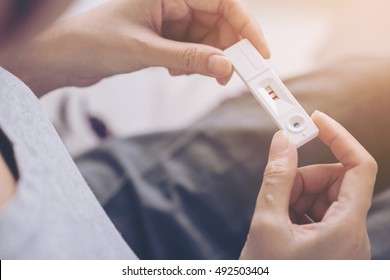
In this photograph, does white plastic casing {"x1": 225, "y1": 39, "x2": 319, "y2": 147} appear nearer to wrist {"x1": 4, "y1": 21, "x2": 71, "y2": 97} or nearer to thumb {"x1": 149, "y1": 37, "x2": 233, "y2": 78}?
thumb {"x1": 149, "y1": 37, "x2": 233, "y2": 78}

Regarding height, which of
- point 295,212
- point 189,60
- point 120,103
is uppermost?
point 189,60

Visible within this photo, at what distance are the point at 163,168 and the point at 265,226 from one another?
9.8 inches

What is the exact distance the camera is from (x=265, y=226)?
0.47 metres

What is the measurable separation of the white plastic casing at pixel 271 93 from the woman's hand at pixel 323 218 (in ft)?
0.09

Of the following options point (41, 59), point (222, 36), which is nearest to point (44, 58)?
point (41, 59)

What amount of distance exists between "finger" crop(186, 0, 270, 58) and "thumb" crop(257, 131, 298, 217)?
16 centimetres

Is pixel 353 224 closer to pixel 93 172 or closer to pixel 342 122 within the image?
pixel 342 122

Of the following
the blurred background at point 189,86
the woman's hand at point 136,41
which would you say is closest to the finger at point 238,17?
the woman's hand at point 136,41

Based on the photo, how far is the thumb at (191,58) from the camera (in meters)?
0.57

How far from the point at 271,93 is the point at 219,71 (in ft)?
0.21

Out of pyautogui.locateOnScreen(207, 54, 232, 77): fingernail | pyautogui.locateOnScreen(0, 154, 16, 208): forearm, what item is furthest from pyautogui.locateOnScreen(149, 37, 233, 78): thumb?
pyautogui.locateOnScreen(0, 154, 16, 208): forearm

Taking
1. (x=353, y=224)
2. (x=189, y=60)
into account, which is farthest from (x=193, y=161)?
(x=353, y=224)

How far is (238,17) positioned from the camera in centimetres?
62

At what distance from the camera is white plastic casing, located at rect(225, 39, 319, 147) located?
527 mm
